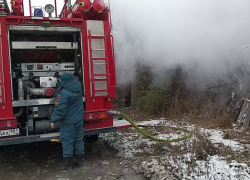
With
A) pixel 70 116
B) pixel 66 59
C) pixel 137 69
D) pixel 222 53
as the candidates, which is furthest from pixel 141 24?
pixel 70 116

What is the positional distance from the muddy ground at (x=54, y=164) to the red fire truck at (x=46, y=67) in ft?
1.74

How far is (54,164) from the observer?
15.9 feet

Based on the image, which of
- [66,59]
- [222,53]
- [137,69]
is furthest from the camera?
[137,69]

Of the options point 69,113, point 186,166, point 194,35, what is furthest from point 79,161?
point 194,35

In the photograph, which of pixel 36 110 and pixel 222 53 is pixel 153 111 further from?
pixel 36 110

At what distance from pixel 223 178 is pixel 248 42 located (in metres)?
5.19

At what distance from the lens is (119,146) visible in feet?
18.8

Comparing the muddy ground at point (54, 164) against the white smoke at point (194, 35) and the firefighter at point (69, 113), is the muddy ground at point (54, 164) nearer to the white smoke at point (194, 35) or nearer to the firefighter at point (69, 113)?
the firefighter at point (69, 113)

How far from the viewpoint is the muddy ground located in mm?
4211

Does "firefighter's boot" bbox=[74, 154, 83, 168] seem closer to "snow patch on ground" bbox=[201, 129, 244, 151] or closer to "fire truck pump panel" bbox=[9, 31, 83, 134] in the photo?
"fire truck pump panel" bbox=[9, 31, 83, 134]

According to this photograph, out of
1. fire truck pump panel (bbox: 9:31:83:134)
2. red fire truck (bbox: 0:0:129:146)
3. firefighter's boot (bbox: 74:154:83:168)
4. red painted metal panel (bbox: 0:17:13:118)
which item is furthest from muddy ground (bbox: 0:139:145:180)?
red painted metal panel (bbox: 0:17:13:118)

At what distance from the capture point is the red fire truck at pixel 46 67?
14.7 feet

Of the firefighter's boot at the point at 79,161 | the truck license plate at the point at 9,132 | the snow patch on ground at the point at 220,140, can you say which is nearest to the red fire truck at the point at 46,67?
the truck license plate at the point at 9,132

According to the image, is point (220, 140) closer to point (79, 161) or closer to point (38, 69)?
point (79, 161)
